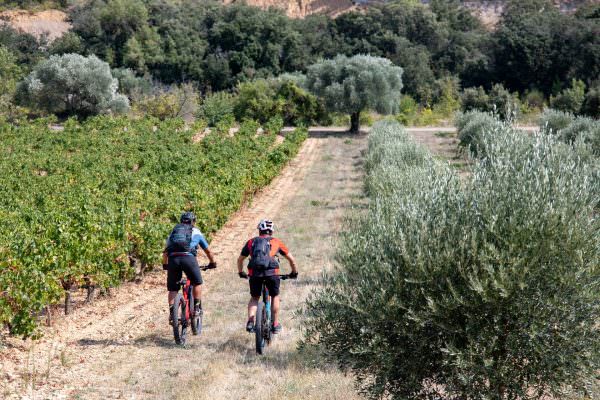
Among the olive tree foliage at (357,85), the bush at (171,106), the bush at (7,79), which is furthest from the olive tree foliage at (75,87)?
the olive tree foliage at (357,85)

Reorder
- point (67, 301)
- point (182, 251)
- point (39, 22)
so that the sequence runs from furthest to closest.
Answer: point (39, 22) < point (67, 301) < point (182, 251)

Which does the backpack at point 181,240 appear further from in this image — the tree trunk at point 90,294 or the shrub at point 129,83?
the shrub at point 129,83

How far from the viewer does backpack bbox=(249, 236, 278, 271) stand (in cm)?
929

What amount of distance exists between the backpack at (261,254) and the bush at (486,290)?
2.01 metres

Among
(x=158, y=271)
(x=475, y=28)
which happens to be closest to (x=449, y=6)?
(x=475, y=28)

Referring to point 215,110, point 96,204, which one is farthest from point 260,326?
point 215,110

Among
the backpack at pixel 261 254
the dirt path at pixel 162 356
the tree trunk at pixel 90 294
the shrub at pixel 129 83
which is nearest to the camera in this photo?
the dirt path at pixel 162 356

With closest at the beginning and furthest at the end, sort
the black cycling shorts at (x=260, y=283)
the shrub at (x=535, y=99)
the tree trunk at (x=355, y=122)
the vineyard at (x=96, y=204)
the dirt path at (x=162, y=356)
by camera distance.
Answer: the dirt path at (x=162, y=356) < the black cycling shorts at (x=260, y=283) < the vineyard at (x=96, y=204) < the tree trunk at (x=355, y=122) < the shrub at (x=535, y=99)

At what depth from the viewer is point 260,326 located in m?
9.59

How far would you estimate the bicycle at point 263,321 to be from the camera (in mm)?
9539

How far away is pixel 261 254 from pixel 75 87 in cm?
5182

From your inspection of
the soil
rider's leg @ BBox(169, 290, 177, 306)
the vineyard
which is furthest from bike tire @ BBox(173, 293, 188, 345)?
the soil

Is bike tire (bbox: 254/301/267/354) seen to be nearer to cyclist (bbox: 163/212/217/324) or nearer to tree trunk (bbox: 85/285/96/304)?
cyclist (bbox: 163/212/217/324)

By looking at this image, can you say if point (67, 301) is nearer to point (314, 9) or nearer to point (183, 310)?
point (183, 310)
